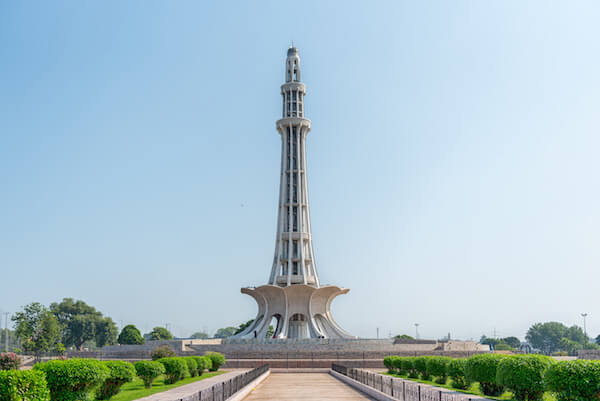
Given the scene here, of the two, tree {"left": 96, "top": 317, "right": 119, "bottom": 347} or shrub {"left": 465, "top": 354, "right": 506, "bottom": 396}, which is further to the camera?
tree {"left": 96, "top": 317, "right": 119, "bottom": 347}

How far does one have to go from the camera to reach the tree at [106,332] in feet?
252

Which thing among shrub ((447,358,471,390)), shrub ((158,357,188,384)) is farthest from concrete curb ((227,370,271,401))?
shrub ((447,358,471,390))

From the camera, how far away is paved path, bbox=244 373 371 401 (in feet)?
50.8

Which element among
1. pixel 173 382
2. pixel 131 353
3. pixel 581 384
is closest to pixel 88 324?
pixel 131 353

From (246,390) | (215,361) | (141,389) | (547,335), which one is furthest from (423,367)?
(547,335)

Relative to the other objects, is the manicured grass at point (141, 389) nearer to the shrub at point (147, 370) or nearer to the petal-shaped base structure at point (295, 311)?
the shrub at point (147, 370)

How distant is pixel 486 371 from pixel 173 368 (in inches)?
411

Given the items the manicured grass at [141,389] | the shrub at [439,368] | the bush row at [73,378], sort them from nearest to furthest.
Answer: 1. the bush row at [73,378]
2. the manicured grass at [141,389]
3. the shrub at [439,368]

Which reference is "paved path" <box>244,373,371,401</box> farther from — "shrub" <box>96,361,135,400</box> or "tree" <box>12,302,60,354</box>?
"tree" <box>12,302,60,354</box>

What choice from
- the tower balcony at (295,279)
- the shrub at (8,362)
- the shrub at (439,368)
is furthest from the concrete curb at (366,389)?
the tower balcony at (295,279)

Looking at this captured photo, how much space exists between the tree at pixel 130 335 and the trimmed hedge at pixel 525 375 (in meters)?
56.9

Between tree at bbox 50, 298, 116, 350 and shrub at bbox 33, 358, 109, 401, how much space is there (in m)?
69.0

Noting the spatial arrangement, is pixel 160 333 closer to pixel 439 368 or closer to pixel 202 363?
pixel 202 363

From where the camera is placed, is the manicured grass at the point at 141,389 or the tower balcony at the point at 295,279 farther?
the tower balcony at the point at 295,279
